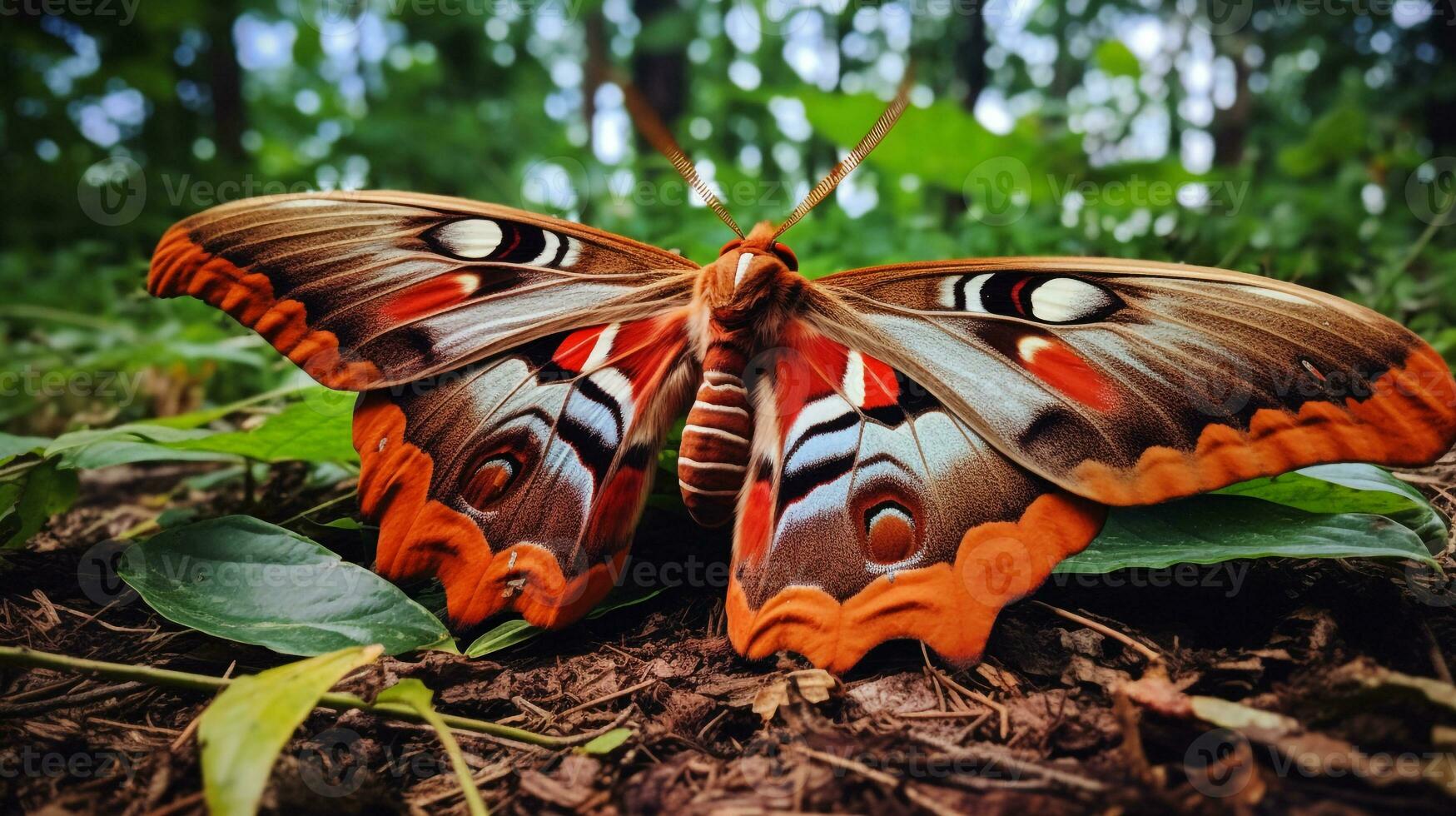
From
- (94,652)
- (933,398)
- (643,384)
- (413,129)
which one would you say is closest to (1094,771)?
(933,398)

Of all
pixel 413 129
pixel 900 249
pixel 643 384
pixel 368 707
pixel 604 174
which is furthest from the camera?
pixel 413 129

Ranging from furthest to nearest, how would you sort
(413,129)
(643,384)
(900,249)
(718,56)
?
(718,56) → (413,129) → (900,249) → (643,384)

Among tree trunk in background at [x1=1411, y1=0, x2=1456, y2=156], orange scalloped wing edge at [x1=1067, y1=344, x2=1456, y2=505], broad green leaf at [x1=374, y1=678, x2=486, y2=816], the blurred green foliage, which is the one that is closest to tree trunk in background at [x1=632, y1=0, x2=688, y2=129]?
the blurred green foliage

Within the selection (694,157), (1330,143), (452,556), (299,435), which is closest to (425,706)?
(452,556)

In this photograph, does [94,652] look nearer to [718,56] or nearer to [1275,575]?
→ [1275,575]

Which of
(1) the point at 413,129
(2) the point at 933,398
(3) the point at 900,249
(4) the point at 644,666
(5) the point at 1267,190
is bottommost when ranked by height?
(4) the point at 644,666

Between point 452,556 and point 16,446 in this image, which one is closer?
point 452,556

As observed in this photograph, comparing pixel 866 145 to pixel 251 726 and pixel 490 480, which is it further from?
pixel 251 726
